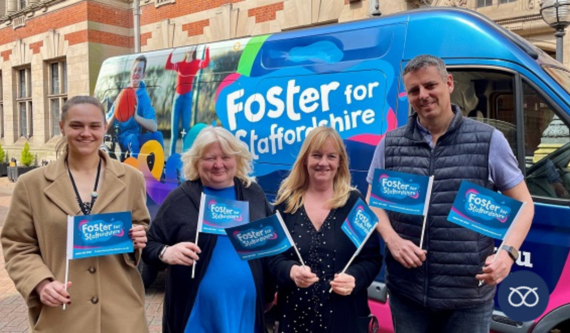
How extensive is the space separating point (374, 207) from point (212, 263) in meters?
0.84

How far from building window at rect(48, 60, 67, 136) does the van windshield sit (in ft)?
61.0

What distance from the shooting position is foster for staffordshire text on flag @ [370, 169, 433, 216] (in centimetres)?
209

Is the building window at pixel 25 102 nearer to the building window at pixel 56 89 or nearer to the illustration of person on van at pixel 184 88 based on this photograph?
the building window at pixel 56 89

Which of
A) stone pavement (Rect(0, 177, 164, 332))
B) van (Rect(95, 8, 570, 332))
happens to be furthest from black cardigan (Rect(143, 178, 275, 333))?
stone pavement (Rect(0, 177, 164, 332))

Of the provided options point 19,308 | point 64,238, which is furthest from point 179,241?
point 19,308

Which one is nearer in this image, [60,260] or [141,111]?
[60,260]

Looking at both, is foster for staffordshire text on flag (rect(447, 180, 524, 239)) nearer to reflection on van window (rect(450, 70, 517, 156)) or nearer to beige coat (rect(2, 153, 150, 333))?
reflection on van window (rect(450, 70, 517, 156))

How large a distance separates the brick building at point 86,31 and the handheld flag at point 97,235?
869 centimetres

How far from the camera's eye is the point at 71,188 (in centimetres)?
217

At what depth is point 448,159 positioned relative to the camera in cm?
214

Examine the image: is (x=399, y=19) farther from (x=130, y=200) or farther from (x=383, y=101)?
(x=130, y=200)

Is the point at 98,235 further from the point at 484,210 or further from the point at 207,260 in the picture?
the point at 484,210

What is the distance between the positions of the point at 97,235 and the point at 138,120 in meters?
3.50

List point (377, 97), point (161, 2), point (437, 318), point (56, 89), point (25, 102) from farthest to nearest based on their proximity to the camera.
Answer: point (25, 102), point (56, 89), point (161, 2), point (377, 97), point (437, 318)
